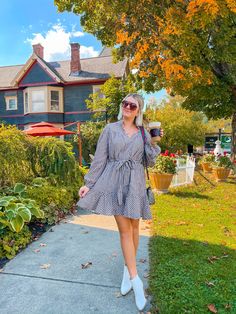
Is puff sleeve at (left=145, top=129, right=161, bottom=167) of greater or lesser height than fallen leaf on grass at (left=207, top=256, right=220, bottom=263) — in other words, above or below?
above

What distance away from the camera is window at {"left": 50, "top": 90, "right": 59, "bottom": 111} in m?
22.3

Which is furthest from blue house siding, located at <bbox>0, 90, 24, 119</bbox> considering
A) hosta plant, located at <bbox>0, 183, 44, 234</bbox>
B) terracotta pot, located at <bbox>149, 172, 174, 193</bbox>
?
hosta plant, located at <bbox>0, 183, 44, 234</bbox>

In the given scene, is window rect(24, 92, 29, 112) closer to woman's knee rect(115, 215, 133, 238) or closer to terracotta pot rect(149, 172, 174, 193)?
terracotta pot rect(149, 172, 174, 193)

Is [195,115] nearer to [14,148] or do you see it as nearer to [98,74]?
[98,74]

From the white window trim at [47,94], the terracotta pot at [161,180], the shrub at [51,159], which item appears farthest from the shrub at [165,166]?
the white window trim at [47,94]

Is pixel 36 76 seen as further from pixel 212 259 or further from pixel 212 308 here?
pixel 212 308

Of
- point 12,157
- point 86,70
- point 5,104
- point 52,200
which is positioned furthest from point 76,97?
point 52,200

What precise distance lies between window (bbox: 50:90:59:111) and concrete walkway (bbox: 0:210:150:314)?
18.1 metres

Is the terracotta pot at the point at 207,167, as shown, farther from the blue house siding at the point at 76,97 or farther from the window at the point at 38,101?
the window at the point at 38,101

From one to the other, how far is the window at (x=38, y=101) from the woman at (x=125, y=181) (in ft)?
65.5

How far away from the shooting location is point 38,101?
22.2m

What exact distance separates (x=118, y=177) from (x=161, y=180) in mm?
5641

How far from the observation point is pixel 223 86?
1157cm

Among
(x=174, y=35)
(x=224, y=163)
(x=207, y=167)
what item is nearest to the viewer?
(x=174, y=35)
